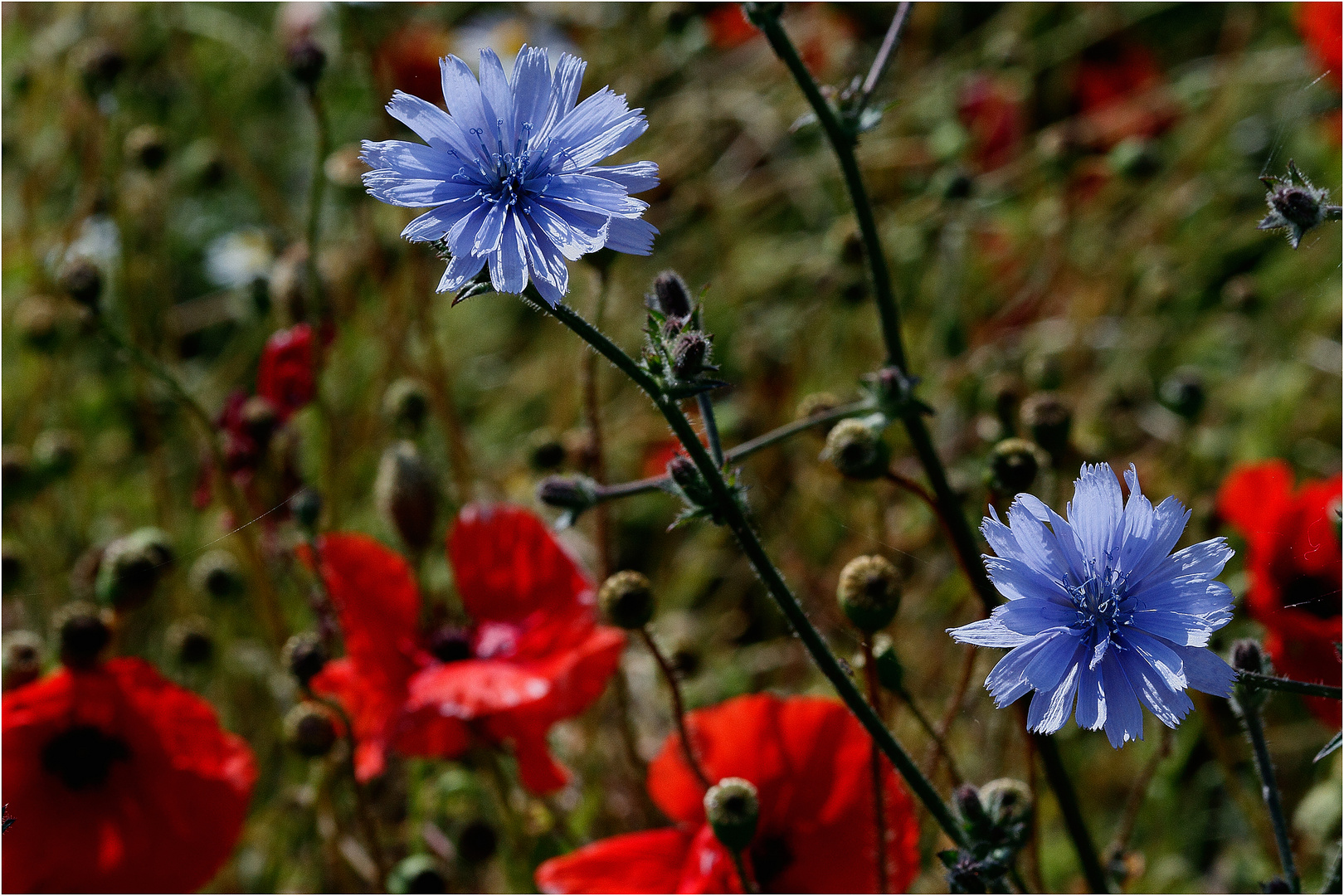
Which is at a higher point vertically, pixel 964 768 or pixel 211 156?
pixel 211 156

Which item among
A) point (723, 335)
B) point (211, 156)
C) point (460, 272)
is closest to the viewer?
point (460, 272)

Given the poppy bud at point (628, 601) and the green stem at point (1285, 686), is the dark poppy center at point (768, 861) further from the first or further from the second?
the green stem at point (1285, 686)

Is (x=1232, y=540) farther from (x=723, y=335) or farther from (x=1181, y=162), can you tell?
(x=723, y=335)

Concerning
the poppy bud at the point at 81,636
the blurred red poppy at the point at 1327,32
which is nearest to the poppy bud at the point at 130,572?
the poppy bud at the point at 81,636

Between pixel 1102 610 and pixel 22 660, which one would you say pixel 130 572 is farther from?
pixel 1102 610

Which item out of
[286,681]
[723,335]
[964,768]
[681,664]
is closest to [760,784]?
[681,664]

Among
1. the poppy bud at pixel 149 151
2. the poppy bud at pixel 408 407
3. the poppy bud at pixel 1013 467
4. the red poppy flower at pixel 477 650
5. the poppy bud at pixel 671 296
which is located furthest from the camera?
the poppy bud at pixel 149 151

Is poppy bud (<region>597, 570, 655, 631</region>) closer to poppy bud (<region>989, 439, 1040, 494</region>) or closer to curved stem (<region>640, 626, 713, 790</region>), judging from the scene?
curved stem (<region>640, 626, 713, 790</region>)
